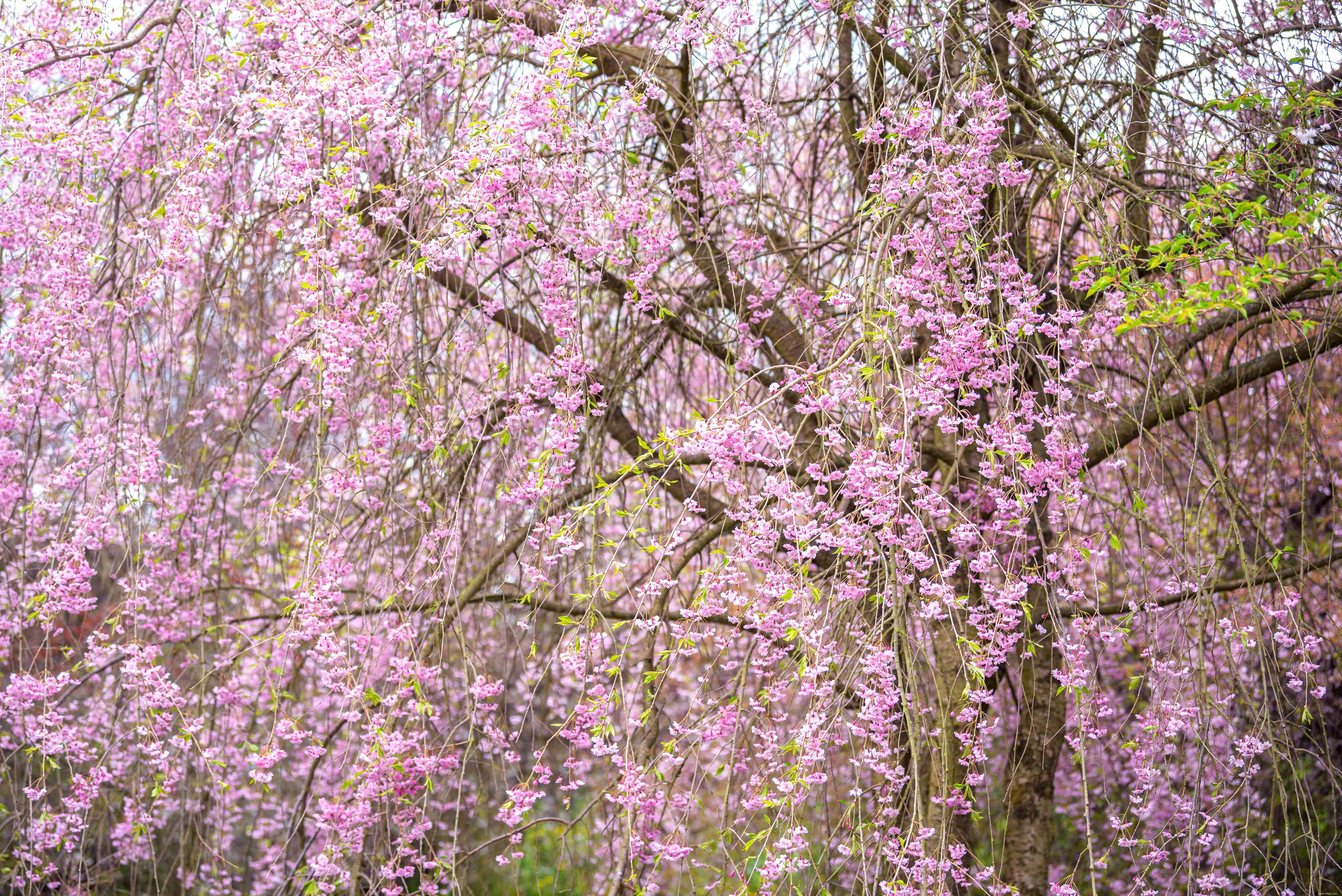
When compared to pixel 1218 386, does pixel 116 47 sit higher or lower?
higher

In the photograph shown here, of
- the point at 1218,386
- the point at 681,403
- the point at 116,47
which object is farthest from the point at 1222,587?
the point at 116,47

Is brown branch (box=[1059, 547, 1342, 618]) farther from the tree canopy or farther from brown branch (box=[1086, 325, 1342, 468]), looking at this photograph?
brown branch (box=[1086, 325, 1342, 468])

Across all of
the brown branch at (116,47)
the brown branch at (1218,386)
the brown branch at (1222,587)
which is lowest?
the brown branch at (1222,587)

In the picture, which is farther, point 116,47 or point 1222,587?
point 1222,587

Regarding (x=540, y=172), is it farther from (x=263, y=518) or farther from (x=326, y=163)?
(x=263, y=518)

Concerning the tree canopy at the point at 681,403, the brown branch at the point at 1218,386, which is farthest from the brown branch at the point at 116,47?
the brown branch at the point at 1218,386

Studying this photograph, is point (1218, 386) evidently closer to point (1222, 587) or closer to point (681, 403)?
point (1222, 587)

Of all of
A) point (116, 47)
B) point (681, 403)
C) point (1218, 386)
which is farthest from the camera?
point (681, 403)

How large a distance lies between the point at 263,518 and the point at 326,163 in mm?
901

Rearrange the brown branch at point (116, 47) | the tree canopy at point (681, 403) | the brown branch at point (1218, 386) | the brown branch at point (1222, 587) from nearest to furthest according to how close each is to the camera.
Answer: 1. the tree canopy at point (681, 403)
2. the brown branch at point (1222, 587)
3. the brown branch at point (116, 47)
4. the brown branch at point (1218, 386)

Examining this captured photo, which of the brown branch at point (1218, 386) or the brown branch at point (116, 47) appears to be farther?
the brown branch at point (1218, 386)

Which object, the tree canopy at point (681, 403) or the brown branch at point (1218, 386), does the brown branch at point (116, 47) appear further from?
the brown branch at point (1218, 386)

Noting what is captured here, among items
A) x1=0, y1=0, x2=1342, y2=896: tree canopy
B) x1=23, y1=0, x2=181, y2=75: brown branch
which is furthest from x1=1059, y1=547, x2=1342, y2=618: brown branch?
x1=23, y1=0, x2=181, y2=75: brown branch

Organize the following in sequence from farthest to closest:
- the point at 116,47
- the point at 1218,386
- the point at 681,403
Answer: the point at 681,403
the point at 1218,386
the point at 116,47
